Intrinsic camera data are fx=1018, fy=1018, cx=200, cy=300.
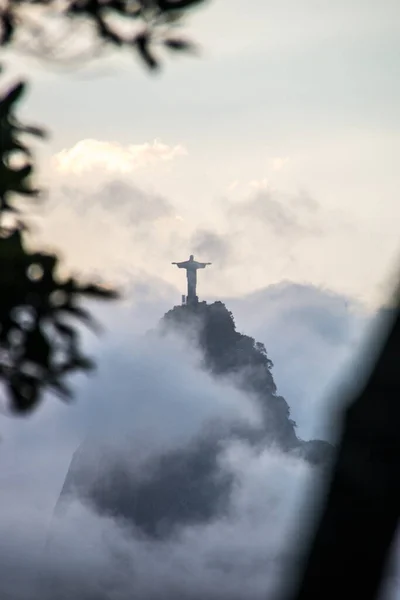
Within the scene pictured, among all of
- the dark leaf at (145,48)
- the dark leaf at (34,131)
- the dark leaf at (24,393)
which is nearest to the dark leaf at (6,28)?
the dark leaf at (34,131)

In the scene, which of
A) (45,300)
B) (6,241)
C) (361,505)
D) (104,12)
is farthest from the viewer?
(104,12)

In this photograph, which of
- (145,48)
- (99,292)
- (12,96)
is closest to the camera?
(99,292)

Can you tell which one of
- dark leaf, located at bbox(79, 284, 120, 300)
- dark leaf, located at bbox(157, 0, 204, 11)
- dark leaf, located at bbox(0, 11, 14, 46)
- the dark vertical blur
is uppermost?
dark leaf, located at bbox(157, 0, 204, 11)

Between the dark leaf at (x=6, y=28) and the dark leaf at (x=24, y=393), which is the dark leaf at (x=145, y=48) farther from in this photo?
the dark leaf at (x=24, y=393)

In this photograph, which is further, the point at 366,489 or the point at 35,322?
the point at 35,322

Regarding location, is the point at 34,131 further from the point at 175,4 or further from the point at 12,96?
the point at 175,4

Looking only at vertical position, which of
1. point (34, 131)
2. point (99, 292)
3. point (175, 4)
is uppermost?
point (175, 4)

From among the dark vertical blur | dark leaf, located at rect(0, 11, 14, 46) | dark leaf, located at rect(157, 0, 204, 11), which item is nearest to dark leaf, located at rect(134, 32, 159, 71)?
dark leaf, located at rect(157, 0, 204, 11)

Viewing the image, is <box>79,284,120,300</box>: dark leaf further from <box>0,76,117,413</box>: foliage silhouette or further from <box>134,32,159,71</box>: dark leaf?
<box>134,32,159,71</box>: dark leaf

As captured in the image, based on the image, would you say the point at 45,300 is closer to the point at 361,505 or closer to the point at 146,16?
the point at 146,16

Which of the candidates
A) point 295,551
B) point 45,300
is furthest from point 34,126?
point 295,551

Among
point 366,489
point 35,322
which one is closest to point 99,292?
point 35,322
